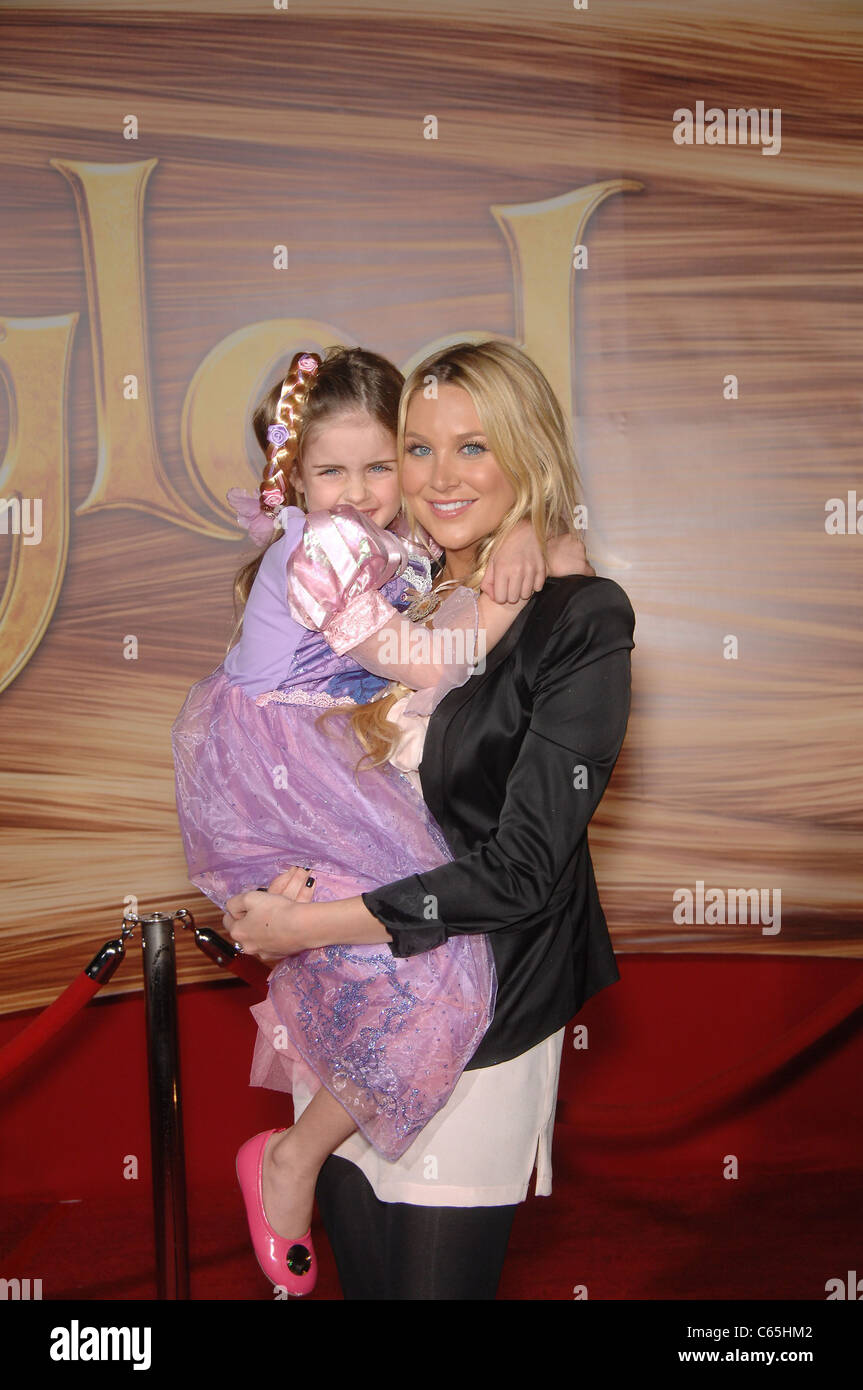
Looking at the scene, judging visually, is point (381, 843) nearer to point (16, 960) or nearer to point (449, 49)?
point (16, 960)

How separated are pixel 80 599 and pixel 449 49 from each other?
2101 mm

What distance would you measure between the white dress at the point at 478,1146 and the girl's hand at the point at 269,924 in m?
0.36

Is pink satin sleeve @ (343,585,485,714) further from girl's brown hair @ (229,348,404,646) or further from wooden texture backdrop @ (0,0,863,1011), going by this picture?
wooden texture backdrop @ (0,0,863,1011)

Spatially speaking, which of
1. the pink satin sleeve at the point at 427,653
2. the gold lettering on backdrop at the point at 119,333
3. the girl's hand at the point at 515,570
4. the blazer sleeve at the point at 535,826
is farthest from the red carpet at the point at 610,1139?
the girl's hand at the point at 515,570

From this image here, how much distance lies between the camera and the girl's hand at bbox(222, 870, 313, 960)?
6.34 ft

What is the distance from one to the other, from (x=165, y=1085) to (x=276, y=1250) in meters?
0.44

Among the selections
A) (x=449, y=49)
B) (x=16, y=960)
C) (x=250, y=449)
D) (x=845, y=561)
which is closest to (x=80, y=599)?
(x=250, y=449)

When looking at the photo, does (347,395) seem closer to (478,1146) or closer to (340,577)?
(340,577)

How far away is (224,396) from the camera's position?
381cm

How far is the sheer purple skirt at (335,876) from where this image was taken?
6.29ft

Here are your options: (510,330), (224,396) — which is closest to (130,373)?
(224,396)

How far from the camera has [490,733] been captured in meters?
1.97

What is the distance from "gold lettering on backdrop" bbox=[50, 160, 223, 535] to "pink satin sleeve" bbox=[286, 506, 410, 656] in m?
1.85
